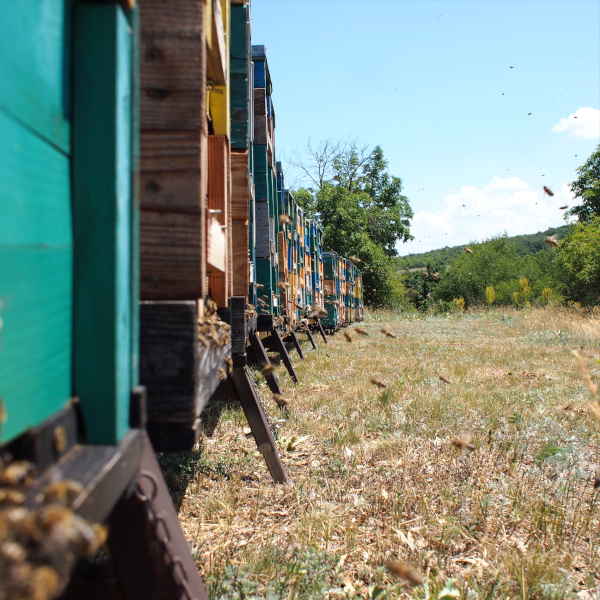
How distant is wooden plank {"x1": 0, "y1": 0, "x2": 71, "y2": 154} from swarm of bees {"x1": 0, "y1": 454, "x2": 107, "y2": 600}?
494 millimetres

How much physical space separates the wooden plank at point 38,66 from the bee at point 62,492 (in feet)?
1.65

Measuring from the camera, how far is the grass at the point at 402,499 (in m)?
2.08

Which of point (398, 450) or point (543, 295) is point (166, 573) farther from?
point (543, 295)

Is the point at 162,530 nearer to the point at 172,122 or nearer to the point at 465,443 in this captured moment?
the point at 172,122

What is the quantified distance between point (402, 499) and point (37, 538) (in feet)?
8.14

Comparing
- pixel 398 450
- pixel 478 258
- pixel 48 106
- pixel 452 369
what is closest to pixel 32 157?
pixel 48 106

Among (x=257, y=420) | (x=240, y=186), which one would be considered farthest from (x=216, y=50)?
(x=257, y=420)

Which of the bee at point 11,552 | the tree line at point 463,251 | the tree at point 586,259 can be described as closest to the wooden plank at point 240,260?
the bee at point 11,552

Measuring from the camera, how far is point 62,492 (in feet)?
2.06

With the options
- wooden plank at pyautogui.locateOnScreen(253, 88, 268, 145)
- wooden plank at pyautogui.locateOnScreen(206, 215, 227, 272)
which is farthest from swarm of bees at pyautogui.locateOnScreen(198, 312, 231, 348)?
wooden plank at pyautogui.locateOnScreen(253, 88, 268, 145)

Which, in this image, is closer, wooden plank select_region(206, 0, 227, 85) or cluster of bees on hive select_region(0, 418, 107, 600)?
cluster of bees on hive select_region(0, 418, 107, 600)

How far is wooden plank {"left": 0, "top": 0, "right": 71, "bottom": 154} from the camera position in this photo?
695mm

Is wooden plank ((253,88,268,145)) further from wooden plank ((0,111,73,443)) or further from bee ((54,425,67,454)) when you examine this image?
bee ((54,425,67,454))

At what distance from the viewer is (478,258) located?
44875 mm
